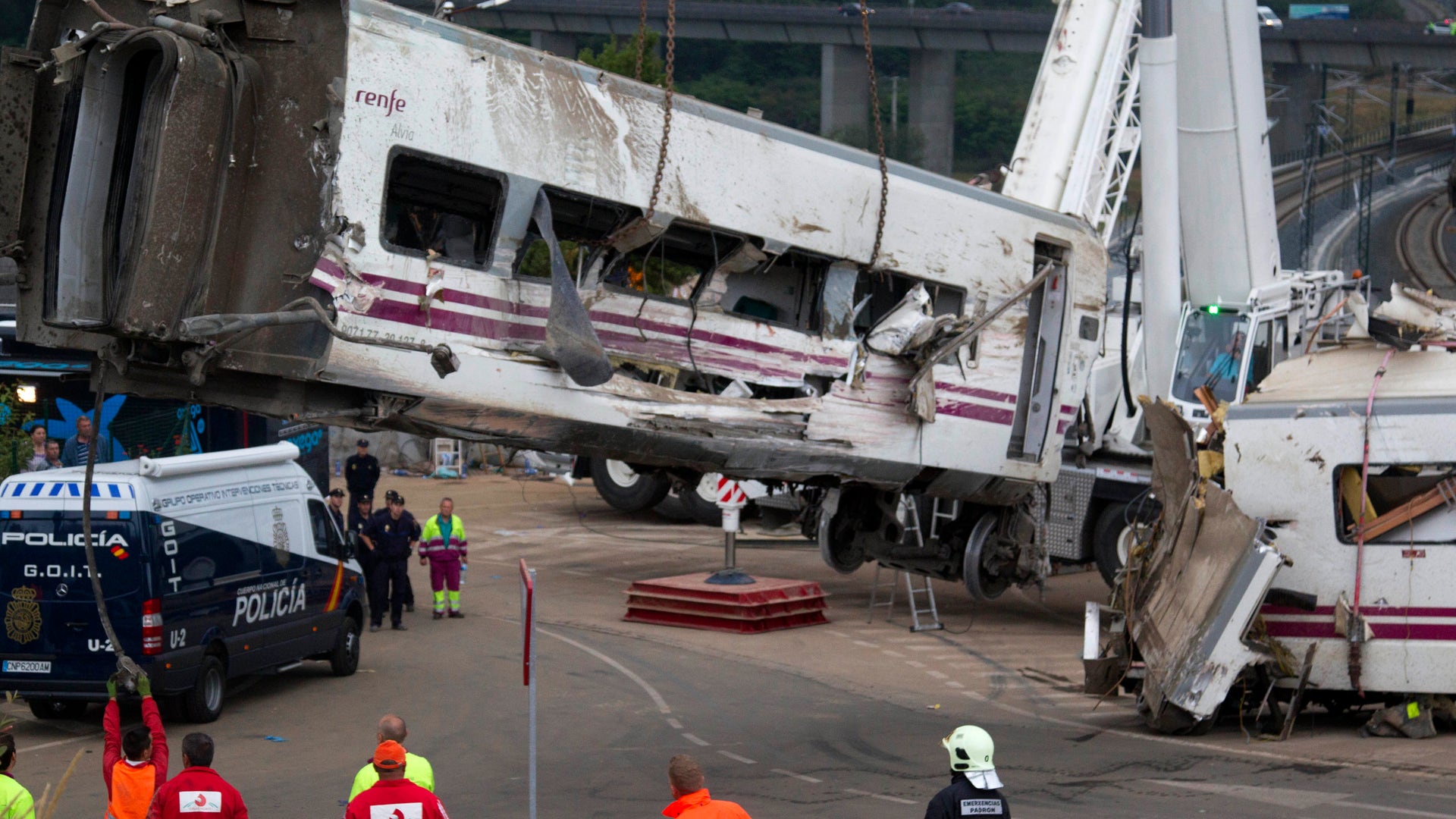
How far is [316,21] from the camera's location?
382 inches

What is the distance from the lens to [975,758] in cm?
650

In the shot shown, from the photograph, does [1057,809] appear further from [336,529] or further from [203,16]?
[336,529]

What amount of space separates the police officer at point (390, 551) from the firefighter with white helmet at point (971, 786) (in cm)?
1291

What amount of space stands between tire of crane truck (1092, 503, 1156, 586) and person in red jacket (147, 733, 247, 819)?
43.5 feet

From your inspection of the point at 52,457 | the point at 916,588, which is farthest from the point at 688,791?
the point at 916,588

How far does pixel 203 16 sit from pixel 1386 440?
9471mm

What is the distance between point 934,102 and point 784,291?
64361mm

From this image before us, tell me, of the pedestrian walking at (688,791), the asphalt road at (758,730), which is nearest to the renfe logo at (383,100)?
the asphalt road at (758,730)

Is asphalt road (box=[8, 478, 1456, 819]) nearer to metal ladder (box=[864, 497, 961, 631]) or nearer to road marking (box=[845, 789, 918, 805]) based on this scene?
road marking (box=[845, 789, 918, 805])

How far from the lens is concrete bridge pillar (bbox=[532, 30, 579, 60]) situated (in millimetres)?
73125

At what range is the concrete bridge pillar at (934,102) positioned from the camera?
73375 millimetres

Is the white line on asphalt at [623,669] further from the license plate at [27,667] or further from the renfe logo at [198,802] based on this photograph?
the renfe logo at [198,802]

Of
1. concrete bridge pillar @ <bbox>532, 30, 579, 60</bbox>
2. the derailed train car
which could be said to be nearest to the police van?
the derailed train car

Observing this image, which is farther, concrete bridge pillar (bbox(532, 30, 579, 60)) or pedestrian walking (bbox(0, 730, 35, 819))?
concrete bridge pillar (bbox(532, 30, 579, 60))
